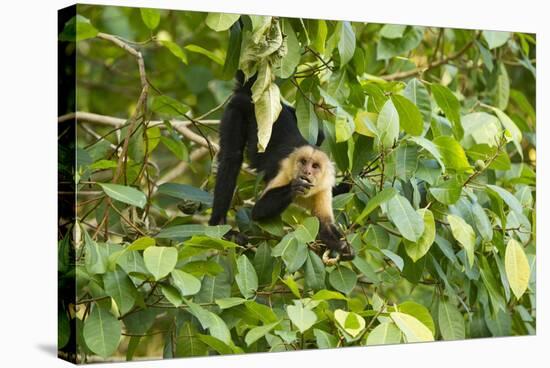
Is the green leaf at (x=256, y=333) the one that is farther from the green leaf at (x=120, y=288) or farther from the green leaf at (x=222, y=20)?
the green leaf at (x=222, y=20)

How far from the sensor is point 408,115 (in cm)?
383

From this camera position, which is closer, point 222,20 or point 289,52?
point 222,20

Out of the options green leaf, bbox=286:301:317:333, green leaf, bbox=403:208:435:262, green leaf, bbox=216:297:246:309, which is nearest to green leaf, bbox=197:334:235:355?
green leaf, bbox=216:297:246:309

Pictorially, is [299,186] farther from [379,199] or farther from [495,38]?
[495,38]

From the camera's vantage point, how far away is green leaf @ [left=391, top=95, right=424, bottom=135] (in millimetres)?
3822

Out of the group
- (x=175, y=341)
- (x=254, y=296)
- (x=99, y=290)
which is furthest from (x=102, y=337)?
(x=254, y=296)

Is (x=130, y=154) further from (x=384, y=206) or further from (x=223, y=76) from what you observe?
(x=384, y=206)

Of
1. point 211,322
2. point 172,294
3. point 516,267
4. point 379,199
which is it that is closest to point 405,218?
point 379,199

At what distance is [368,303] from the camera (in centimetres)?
395

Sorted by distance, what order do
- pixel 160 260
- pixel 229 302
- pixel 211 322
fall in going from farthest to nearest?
pixel 229 302 → pixel 211 322 → pixel 160 260

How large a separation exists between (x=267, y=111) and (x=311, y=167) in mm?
303

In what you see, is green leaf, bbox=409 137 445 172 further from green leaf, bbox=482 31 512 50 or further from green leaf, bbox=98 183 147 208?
green leaf, bbox=98 183 147 208

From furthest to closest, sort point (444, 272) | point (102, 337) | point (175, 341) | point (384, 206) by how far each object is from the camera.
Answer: point (444, 272), point (384, 206), point (175, 341), point (102, 337)

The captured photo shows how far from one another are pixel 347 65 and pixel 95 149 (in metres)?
1.08
